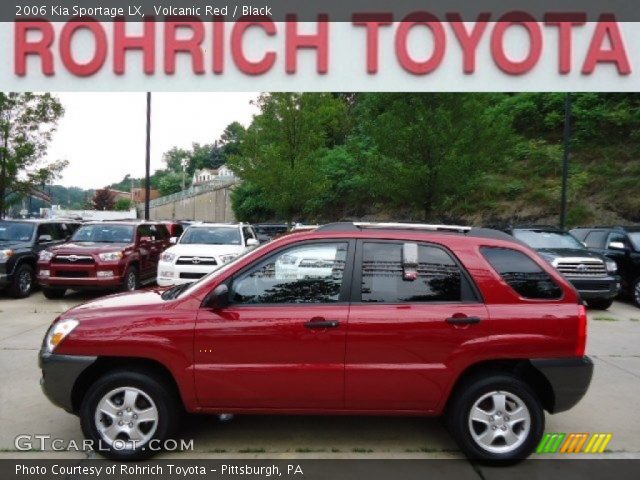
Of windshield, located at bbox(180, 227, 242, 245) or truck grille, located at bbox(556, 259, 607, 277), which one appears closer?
truck grille, located at bbox(556, 259, 607, 277)

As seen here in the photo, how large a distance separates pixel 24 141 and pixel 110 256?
1047 centimetres

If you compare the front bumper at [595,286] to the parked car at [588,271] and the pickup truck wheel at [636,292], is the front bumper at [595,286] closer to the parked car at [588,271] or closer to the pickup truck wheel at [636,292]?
the parked car at [588,271]

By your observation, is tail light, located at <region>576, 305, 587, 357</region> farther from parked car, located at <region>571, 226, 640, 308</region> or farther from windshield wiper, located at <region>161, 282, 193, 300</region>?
parked car, located at <region>571, 226, 640, 308</region>

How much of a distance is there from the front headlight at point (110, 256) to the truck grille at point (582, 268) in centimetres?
901

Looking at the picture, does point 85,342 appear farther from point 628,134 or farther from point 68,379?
point 628,134

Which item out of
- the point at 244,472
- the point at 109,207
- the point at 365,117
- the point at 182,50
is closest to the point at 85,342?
the point at 244,472

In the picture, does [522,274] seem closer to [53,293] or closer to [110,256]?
[110,256]

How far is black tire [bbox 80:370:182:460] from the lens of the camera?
3.90 metres

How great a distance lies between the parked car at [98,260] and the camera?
438 inches

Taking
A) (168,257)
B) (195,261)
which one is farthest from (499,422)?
(168,257)

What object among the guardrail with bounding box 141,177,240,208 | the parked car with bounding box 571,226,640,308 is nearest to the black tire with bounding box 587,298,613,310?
the parked car with bounding box 571,226,640,308

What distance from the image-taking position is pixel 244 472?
3812 mm

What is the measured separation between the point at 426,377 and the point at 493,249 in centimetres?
110

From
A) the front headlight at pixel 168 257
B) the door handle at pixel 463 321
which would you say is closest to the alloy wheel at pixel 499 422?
the door handle at pixel 463 321
